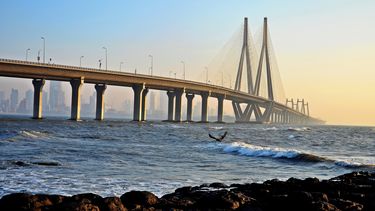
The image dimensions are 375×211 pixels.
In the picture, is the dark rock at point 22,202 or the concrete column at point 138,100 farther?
the concrete column at point 138,100

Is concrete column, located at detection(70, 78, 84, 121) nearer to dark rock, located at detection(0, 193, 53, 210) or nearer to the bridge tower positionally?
the bridge tower

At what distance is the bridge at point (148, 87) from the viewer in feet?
245

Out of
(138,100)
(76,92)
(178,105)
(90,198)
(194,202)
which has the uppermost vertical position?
(76,92)

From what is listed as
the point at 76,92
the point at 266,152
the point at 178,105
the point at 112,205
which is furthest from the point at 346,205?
the point at 178,105

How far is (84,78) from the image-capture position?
82875 mm

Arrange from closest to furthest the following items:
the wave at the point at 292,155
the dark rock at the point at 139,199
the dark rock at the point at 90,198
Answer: the dark rock at the point at 90,198 < the dark rock at the point at 139,199 < the wave at the point at 292,155

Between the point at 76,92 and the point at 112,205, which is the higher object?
the point at 76,92

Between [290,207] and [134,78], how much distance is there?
82.2 metres

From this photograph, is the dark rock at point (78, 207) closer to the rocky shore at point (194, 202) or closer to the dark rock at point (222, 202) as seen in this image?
the rocky shore at point (194, 202)

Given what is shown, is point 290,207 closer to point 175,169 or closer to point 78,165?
point 175,169

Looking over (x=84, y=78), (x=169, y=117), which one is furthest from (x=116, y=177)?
(x=169, y=117)

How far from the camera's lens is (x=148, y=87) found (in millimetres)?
98938

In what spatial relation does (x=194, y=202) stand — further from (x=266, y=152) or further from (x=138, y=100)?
(x=138, y=100)

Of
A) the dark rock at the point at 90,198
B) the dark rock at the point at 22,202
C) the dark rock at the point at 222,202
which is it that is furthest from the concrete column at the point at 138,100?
the dark rock at the point at 22,202
